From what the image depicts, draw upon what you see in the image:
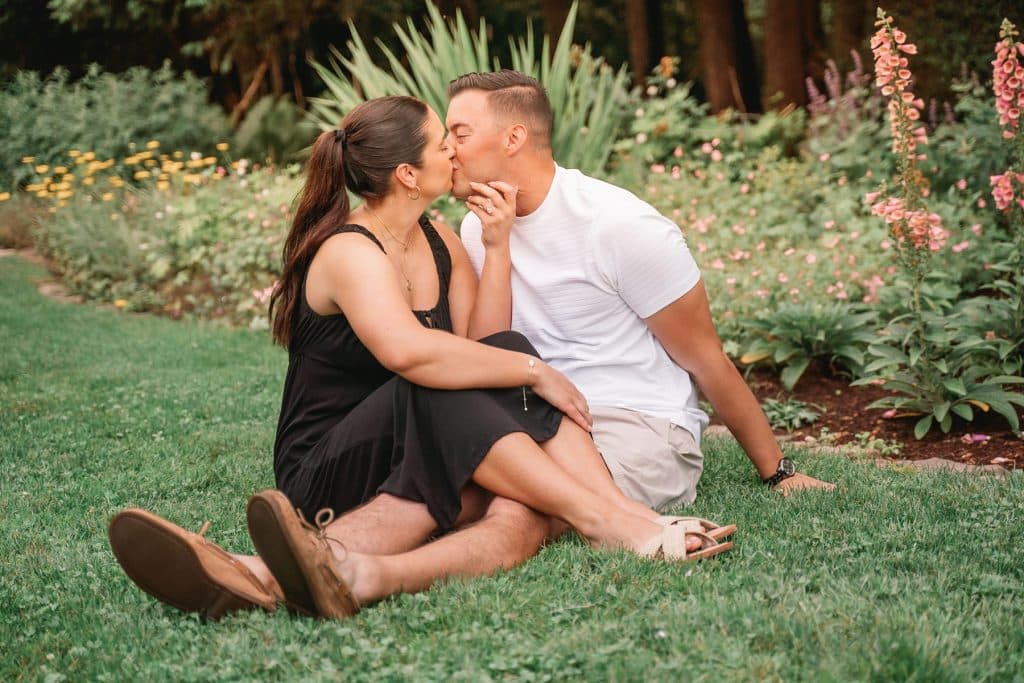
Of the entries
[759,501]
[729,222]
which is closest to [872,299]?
[729,222]

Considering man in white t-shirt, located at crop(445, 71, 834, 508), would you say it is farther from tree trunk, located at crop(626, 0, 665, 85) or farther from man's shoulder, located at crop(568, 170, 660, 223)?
tree trunk, located at crop(626, 0, 665, 85)

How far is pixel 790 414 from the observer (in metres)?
4.88

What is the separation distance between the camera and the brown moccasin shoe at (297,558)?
2.43 metres

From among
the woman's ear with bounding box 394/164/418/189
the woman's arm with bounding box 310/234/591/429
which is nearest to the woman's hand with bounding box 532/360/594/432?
the woman's arm with bounding box 310/234/591/429

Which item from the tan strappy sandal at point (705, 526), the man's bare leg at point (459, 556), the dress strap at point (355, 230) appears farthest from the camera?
the dress strap at point (355, 230)

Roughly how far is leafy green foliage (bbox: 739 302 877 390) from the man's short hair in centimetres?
210

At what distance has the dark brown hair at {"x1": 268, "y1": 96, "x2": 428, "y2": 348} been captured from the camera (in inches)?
130

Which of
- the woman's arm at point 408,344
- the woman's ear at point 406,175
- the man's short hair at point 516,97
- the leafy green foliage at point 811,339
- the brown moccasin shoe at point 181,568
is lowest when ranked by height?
the leafy green foliage at point 811,339

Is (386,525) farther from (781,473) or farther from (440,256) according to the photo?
(781,473)

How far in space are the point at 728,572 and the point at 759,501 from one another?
752 millimetres

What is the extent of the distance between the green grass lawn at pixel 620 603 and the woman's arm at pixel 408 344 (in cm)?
48

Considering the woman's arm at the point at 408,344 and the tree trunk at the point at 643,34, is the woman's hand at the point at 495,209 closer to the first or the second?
the woman's arm at the point at 408,344

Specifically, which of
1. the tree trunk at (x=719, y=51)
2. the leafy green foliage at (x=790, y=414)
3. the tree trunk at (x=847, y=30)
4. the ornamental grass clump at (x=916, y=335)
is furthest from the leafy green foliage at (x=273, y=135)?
the ornamental grass clump at (x=916, y=335)

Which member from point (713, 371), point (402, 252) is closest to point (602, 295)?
point (713, 371)
